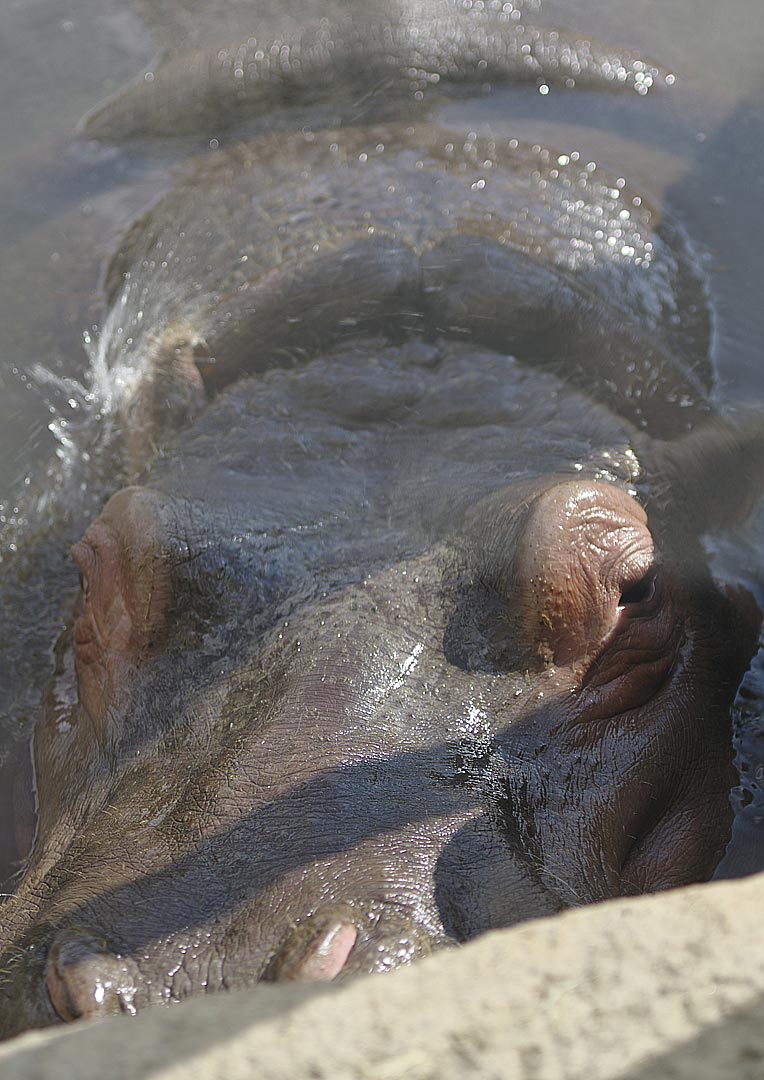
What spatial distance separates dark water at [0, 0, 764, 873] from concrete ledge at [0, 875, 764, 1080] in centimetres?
240

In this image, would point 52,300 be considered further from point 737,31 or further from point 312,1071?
point 312,1071

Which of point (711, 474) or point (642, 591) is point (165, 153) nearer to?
point (711, 474)

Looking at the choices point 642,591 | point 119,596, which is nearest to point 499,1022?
point 642,591

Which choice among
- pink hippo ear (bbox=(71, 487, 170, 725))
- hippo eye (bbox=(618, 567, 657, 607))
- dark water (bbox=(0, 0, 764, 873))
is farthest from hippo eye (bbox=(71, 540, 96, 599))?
hippo eye (bbox=(618, 567, 657, 607))

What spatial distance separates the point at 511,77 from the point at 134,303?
2332mm

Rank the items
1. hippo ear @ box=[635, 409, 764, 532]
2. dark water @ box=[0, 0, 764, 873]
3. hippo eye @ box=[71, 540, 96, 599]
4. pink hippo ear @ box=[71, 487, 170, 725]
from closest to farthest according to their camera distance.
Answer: pink hippo ear @ box=[71, 487, 170, 725] → hippo eye @ box=[71, 540, 96, 599] → hippo ear @ box=[635, 409, 764, 532] → dark water @ box=[0, 0, 764, 873]

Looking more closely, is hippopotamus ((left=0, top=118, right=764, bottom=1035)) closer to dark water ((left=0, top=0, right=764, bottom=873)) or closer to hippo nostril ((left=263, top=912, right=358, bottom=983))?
hippo nostril ((left=263, top=912, right=358, bottom=983))

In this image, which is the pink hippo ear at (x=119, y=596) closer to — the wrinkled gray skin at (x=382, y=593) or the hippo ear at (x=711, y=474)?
the wrinkled gray skin at (x=382, y=593)

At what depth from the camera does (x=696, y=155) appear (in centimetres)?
512

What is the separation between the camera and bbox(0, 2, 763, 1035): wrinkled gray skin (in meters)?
2.21

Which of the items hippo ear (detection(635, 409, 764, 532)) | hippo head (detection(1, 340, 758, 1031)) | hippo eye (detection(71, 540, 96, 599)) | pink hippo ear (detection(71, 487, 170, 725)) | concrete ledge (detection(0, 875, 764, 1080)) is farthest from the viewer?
hippo ear (detection(635, 409, 764, 532))

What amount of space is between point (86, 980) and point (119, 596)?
124 centimetres

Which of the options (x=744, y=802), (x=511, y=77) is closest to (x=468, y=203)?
(x=511, y=77)

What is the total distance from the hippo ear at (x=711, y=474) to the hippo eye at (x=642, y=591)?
0.59 metres
